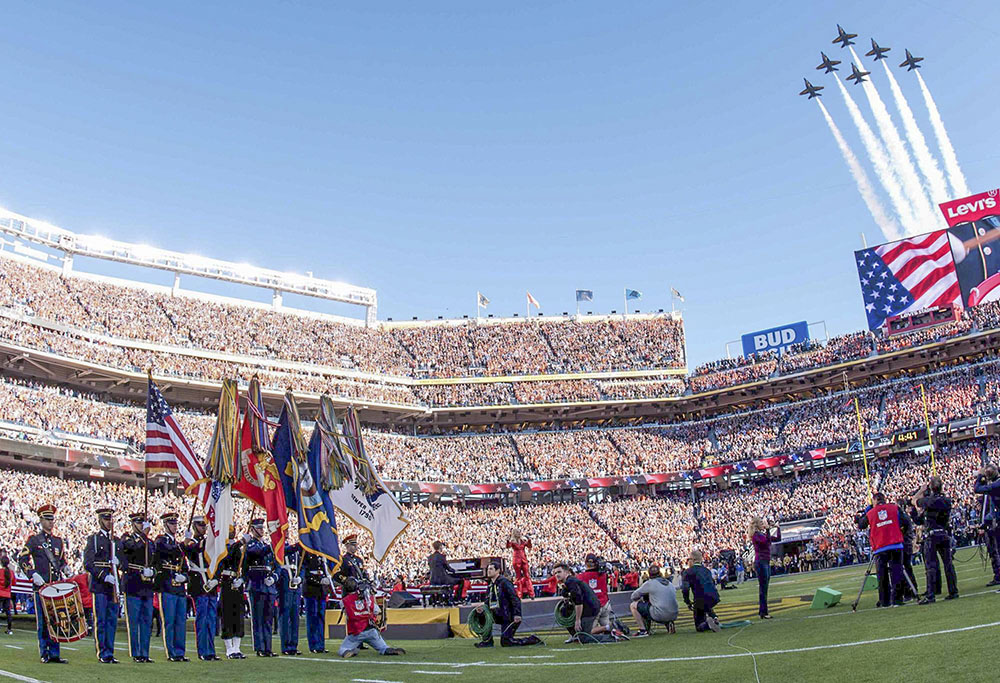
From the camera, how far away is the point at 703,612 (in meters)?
13.7

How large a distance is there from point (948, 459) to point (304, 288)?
154 feet

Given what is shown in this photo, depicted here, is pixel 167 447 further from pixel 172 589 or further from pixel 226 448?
pixel 172 589

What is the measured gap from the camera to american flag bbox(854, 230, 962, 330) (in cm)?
5166

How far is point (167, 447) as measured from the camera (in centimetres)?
1766

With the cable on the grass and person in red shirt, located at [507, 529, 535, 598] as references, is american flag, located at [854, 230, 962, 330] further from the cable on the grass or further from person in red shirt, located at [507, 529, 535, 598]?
the cable on the grass

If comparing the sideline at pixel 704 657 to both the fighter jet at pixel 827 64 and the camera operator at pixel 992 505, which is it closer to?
the camera operator at pixel 992 505

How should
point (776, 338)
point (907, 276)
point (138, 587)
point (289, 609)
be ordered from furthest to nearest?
point (776, 338) → point (907, 276) → point (289, 609) → point (138, 587)

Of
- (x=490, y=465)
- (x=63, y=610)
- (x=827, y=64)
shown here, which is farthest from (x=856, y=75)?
(x=63, y=610)

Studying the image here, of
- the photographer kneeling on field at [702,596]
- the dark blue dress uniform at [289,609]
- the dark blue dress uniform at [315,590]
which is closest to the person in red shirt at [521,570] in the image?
the dark blue dress uniform at [315,590]

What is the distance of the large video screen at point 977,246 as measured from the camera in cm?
5009

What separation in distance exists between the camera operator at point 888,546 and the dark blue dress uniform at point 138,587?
11.2 metres

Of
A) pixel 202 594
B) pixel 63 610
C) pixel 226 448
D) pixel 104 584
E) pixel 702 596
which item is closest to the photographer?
pixel 63 610

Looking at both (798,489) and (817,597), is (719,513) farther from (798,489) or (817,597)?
(817,597)

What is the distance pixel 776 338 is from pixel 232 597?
55.1 meters
